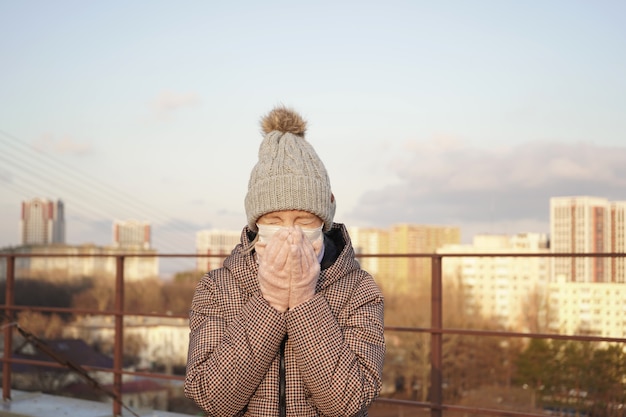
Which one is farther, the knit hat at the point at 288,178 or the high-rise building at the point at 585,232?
the high-rise building at the point at 585,232

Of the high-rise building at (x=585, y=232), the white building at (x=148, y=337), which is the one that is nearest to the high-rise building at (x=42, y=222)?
the white building at (x=148, y=337)

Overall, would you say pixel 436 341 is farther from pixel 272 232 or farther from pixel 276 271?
pixel 276 271

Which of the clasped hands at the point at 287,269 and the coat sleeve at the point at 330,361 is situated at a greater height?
the clasped hands at the point at 287,269

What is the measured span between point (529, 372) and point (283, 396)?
71.6m

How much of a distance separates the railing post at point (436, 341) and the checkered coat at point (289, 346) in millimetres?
1896

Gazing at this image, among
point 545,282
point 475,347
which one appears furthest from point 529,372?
point 545,282

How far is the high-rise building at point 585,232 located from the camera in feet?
→ 274

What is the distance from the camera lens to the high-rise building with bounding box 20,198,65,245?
103m

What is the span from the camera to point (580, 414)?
2217 inches

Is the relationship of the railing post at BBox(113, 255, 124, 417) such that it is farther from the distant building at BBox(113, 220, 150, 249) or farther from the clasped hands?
the distant building at BBox(113, 220, 150, 249)

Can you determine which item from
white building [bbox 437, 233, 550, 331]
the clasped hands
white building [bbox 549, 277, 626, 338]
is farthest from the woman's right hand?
white building [bbox 437, 233, 550, 331]

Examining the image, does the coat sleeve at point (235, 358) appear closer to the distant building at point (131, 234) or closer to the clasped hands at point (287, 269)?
the clasped hands at point (287, 269)

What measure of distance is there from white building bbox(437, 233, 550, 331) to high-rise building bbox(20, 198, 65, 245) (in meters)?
53.3

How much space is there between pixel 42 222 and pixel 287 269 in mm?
109391
